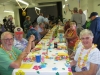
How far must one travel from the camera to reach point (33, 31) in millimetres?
4699

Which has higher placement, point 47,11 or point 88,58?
point 47,11

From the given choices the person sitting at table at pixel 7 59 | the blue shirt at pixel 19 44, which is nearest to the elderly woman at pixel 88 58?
the person sitting at table at pixel 7 59

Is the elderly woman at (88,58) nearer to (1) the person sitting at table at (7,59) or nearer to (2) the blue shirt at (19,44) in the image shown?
(1) the person sitting at table at (7,59)

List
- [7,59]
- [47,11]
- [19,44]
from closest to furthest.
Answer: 1. [7,59]
2. [19,44]
3. [47,11]

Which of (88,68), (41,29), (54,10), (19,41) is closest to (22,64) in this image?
(88,68)

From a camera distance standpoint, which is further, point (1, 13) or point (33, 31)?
point (1, 13)

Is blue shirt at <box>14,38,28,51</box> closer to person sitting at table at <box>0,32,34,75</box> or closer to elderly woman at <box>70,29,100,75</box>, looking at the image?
person sitting at table at <box>0,32,34,75</box>

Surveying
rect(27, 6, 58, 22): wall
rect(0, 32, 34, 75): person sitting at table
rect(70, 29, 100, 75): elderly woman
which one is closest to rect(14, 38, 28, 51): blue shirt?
rect(0, 32, 34, 75): person sitting at table

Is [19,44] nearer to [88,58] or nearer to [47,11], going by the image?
[88,58]

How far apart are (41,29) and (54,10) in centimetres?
1444

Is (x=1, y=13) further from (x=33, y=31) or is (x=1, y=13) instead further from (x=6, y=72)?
(x=6, y=72)

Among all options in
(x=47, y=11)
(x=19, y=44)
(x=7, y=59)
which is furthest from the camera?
(x=47, y=11)

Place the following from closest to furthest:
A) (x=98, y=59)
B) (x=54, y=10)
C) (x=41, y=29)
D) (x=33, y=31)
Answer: (x=98, y=59), (x=33, y=31), (x=41, y=29), (x=54, y=10)

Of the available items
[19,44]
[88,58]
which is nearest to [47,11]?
[19,44]
